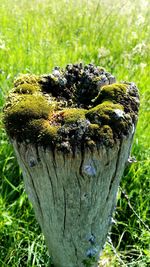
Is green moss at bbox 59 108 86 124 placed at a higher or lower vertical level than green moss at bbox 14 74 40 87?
lower

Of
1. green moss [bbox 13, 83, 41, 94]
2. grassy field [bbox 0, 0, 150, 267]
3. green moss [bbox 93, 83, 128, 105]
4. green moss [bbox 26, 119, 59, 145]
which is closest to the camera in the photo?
green moss [bbox 26, 119, 59, 145]

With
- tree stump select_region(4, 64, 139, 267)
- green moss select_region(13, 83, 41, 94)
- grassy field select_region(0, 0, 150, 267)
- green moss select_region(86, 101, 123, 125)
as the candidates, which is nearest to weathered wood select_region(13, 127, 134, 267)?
tree stump select_region(4, 64, 139, 267)

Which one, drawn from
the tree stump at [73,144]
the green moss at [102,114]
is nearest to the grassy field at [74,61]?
the tree stump at [73,144]

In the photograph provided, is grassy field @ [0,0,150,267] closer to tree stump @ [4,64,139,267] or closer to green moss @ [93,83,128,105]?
tree stump @ [4,64,139,267]

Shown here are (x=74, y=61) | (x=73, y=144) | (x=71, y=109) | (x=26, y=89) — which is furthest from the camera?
(x=74, y=61)

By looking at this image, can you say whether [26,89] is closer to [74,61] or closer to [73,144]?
[73,144]

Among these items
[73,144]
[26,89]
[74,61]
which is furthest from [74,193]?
[74,61]

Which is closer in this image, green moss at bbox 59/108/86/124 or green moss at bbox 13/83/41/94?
green moss at bbox 59/108/86/124
